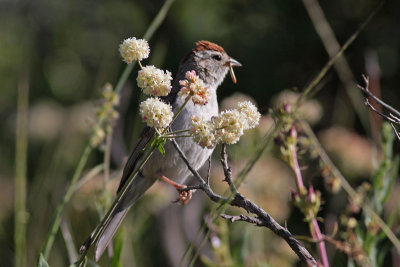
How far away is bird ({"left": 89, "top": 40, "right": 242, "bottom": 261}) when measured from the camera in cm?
338

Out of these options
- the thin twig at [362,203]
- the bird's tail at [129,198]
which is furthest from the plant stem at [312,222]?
the bird's tail at [129,198]

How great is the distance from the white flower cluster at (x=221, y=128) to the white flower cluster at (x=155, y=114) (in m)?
0.08

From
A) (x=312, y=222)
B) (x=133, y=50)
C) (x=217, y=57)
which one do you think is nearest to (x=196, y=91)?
(x=133, y=50)

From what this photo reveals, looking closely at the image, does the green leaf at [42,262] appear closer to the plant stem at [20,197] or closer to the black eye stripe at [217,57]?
the plant stem at [20,197]

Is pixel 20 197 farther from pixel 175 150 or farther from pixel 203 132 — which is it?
pixel 175 150

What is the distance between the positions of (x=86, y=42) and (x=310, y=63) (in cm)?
357

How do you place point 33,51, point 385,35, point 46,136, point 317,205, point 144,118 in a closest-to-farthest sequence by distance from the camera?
1. point 144,118
2. point 317,205
3. point 46,136
4. point 385,35
5. point 33,51

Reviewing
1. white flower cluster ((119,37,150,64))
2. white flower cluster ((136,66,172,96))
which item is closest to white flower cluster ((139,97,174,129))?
white flower cluster ((136,66,172,96))

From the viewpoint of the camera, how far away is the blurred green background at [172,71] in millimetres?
3154

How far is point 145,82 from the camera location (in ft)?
5.56

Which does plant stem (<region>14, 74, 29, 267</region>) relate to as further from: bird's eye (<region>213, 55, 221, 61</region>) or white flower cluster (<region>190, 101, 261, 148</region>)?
bird's eye (<region>213, 55, 221, 61</region>)

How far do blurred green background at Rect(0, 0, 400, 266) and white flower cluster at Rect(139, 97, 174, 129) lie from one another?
2.44 ft

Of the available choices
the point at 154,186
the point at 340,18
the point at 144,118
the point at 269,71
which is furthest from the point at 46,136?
the point at 144,118

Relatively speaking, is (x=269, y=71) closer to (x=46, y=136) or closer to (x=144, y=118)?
(x=46, y=136)
